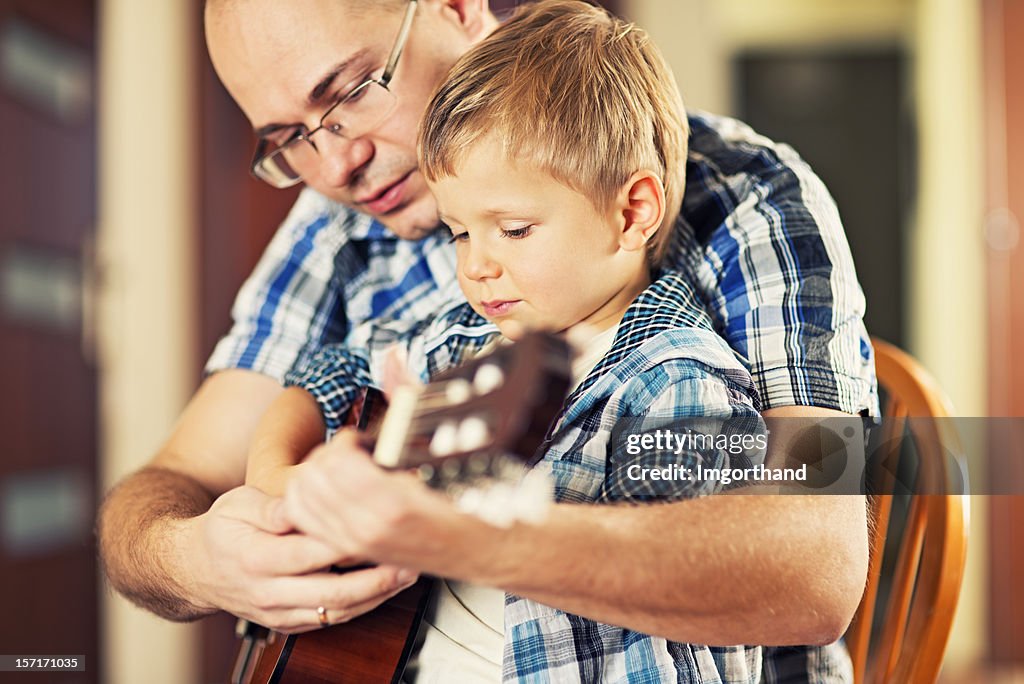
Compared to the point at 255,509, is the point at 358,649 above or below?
below

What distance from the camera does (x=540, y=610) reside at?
0.73 meters

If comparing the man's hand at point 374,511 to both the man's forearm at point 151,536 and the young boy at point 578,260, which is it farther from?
the man's forearm at point 151,536

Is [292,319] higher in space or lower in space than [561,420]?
higher

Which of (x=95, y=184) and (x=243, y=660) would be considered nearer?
(x=243, y=660)

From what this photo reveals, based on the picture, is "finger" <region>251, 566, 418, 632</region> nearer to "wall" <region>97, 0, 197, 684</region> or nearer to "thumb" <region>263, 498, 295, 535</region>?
"thumb" <region>263, 498, 295, 535</region>

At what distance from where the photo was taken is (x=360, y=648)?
83 cm

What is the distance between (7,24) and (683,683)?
6.81 ft

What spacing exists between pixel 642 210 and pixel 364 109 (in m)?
0.33

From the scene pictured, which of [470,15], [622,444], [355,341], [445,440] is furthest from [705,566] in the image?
[470,15]

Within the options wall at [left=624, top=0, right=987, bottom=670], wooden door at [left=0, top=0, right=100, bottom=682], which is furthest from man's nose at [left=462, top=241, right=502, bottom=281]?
wall at [left=624, top=0, right=987, bottom=670]

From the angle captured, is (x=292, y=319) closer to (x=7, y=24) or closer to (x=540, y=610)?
(x=540, y=610)

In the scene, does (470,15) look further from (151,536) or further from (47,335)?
(47,335)

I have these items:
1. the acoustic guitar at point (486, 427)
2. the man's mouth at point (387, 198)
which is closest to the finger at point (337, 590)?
the acoustic guitar at point (486, 427)

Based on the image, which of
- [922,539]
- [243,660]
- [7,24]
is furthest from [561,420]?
[7,24]
